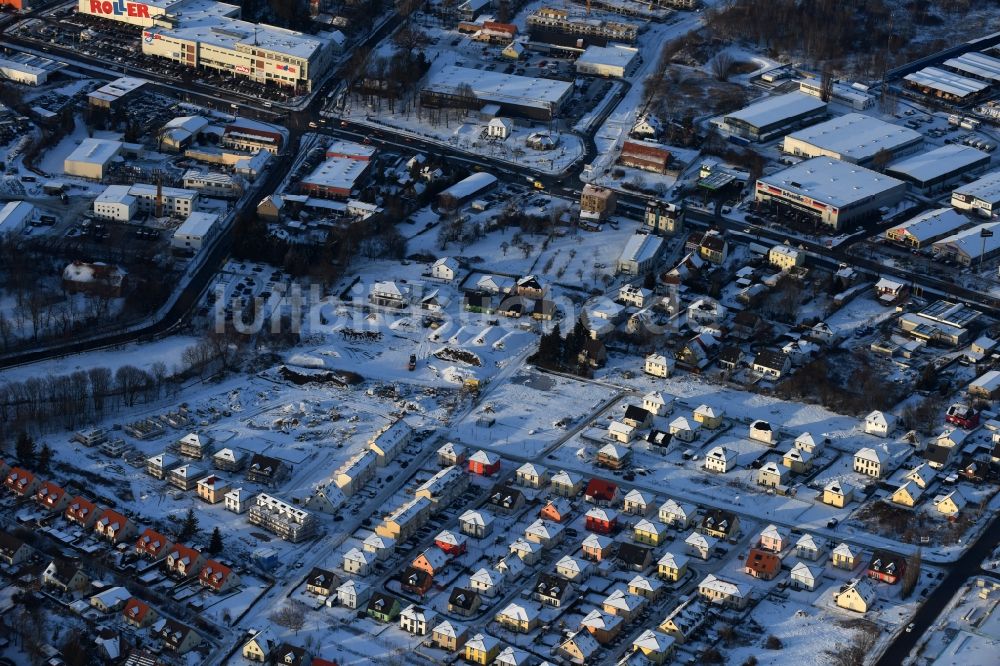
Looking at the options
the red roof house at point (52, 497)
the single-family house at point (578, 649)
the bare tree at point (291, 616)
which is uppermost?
the single-family house at point (578, 649)

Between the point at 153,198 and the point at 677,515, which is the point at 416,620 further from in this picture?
the point at 153,198

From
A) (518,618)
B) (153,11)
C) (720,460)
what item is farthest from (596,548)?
(153,11)

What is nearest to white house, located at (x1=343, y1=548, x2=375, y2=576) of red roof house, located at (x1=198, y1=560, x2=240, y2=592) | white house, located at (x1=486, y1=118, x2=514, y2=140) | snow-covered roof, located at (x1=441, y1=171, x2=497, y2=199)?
red roof house, located at (x1=198, y1=560, x2=240, y2=592)

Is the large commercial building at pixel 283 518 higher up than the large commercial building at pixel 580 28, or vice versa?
the large commercial building at pixel 580 28

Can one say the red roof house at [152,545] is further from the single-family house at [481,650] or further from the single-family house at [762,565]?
the single-family house at [762,565]

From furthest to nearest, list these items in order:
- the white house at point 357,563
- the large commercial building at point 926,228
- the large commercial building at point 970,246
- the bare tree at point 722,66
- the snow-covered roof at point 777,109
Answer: the bare tree at point 722,66
the snow-covered roof at point 777,109
the large commercial building at point 926,228
the large commercial building at point 970,246
the white house at point 357,563

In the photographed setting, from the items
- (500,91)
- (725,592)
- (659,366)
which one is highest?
(500,91)

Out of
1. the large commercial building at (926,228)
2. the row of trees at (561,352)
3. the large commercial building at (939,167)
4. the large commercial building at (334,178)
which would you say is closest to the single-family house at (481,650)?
the row of trees at (561,352)

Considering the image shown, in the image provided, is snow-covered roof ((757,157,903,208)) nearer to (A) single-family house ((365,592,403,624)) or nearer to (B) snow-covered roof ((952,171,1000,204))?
(B) snow-covered roof ((952,171,1000,204))
